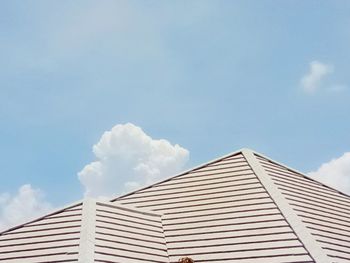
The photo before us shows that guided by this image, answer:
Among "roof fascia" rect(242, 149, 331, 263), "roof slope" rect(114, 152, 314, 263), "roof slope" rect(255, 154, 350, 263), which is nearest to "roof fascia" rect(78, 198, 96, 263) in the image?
"roof slope" rect(114, 152, 314, 263)

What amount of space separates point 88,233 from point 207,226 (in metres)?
3.03

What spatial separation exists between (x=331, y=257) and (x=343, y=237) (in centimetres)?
180

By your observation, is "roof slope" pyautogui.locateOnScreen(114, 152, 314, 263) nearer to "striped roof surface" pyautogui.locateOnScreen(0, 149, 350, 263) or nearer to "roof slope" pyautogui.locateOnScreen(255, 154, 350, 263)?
"striped roof surface" pyautogui.locateOnScreen(0, 149, 350, 263)

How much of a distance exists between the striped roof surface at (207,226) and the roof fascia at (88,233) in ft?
0.07

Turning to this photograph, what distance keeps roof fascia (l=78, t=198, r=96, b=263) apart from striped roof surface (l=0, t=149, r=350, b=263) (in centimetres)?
2

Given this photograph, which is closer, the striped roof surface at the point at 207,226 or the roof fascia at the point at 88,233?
the roof fascia at the point at 88,233

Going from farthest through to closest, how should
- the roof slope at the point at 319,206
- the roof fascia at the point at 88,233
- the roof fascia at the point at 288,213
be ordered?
the roof slope at the point at 319,206, the roof fascia at the point at 288,213, the roof fascia at the point at 88,233

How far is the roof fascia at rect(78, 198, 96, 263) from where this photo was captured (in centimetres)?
964

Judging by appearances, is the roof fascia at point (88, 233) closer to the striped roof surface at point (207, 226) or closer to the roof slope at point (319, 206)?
the striped roof surface at point (207, 226)

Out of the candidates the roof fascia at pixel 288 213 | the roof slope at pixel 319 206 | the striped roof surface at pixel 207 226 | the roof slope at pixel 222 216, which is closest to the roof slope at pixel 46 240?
the striped roof surface at pixel 207 226

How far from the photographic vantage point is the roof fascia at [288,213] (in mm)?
9781

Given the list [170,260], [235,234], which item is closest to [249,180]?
[235,234]

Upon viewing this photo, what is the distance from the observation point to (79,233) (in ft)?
35.3

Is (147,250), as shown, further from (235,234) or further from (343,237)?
(343,237)
